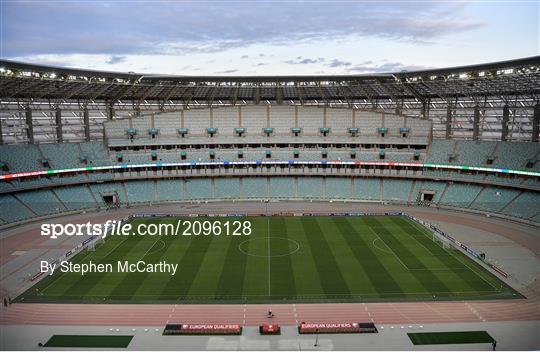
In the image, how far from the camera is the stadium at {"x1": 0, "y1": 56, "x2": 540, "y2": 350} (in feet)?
90.9

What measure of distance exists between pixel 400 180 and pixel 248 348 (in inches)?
1955

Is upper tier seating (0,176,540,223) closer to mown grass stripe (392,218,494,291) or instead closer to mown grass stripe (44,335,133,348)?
mown grass stripe (392,218,494,291)

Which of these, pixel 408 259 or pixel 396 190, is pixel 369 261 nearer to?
pixel 408 259

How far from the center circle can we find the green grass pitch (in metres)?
0.09

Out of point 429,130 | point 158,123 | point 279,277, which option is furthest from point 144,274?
point 429,130

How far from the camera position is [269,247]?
138 ft

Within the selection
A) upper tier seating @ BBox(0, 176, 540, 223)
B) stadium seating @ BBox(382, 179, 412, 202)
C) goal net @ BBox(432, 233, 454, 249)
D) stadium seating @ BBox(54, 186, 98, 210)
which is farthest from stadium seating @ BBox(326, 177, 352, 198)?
stadium seating @ BBox(54, 186, 98, 210)

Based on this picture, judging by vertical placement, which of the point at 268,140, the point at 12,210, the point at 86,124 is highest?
the point at 86,124

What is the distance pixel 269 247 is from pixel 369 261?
9.81 m

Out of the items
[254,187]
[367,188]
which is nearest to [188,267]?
[254,187]

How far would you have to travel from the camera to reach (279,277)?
34312 millimetres

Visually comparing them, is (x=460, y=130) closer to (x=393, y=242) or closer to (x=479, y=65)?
(x=479, y=65)

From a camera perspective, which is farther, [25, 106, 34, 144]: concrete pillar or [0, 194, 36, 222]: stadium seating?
[25, 106, 34, 144]: concrete pillar

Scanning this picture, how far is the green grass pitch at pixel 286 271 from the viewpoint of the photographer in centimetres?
3105
